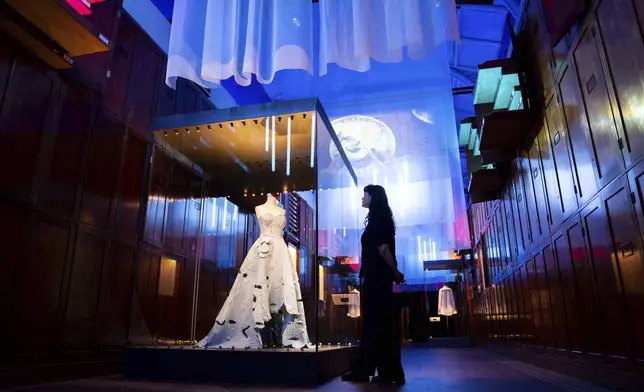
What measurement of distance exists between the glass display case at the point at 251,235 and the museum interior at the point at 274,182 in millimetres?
23

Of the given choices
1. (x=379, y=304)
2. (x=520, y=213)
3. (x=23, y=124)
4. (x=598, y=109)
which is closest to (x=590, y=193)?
(x=598, y=109)

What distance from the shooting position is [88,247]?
3.27 meters

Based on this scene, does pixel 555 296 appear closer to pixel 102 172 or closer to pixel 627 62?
pixel 627 62

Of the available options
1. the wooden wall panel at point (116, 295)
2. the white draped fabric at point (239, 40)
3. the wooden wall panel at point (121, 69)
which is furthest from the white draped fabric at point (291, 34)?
the wooden wall panel at point (116, 295)

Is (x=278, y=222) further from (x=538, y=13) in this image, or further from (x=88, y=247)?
(x=538, y=13)

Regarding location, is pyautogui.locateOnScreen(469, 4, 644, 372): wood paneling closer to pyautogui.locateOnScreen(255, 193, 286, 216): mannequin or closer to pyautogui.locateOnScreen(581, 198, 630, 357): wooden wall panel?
pyautogui.locateOnScreen(581, 198, 630, 357): wooden wall panel

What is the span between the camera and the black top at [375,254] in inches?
103

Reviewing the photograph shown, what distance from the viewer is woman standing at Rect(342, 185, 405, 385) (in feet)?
8.31

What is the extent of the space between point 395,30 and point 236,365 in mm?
2659

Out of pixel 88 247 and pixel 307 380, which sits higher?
pixel 88 247

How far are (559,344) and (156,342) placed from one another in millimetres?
3552

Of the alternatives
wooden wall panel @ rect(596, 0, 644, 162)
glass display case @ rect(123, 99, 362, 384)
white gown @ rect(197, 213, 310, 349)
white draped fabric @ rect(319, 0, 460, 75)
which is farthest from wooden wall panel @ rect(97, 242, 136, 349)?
wooden wall panel @ rect(596, 0, 644, 162)

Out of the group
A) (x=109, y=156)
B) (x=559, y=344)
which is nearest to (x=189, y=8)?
(x=109, y=156)

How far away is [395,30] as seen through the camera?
2980mm
